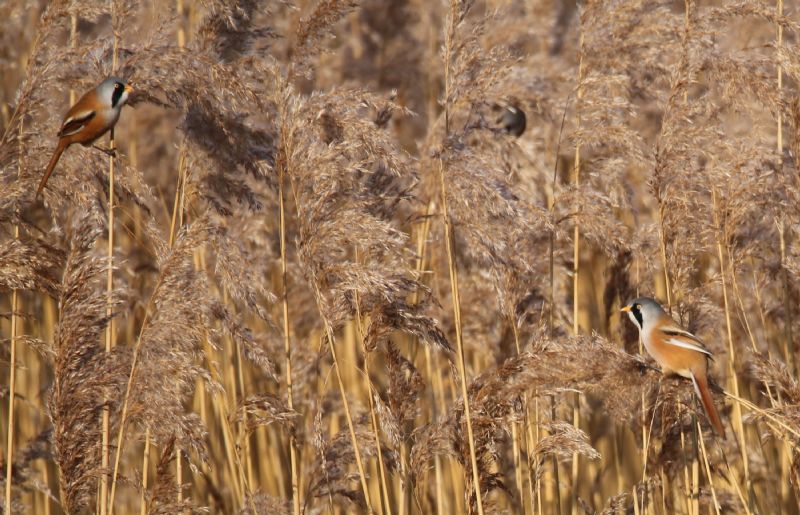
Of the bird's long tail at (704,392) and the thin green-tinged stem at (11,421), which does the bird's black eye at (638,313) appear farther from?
the thin green-tinged stem at (11,421)

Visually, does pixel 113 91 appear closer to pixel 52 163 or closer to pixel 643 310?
pixel 52 163

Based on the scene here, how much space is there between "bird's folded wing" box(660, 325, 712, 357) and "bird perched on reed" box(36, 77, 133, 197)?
1947 mm

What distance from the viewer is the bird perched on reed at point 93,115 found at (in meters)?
3.21

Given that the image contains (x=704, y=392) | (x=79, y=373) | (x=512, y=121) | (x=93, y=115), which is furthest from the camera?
(x=512, y=121)

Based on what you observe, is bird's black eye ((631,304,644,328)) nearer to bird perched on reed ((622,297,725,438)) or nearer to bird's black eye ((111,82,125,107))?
bird perched on reed ((622,297,725,438))

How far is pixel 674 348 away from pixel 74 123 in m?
2.12

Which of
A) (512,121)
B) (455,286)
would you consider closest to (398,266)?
(455,286)

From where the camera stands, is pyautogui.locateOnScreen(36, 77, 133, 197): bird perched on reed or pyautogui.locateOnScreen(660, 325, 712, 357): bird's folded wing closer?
pyautogui.locateOnScreen(660, 325, 712, 357): bird's folded wing

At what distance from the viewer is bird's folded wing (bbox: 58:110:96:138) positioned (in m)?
3.23

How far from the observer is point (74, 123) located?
128 inches

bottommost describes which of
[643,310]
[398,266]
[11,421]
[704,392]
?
[704,392]

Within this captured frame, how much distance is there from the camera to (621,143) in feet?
12.3

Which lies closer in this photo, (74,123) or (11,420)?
(11,420)

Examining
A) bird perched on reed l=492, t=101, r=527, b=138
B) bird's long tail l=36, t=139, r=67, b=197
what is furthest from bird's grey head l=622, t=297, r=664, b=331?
bird's long tail l=36, t=139, r=67, b=197
